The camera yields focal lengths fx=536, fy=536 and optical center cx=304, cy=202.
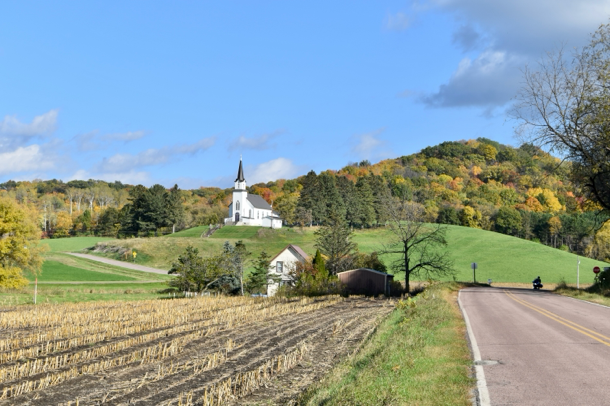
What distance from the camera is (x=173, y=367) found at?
46.5ft

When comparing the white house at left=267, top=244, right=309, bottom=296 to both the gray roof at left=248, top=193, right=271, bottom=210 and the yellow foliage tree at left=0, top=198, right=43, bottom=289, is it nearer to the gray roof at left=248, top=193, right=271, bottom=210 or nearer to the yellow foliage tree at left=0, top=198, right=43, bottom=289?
the yellow foliage tree at left=0, top=198, right=43, bottom=289

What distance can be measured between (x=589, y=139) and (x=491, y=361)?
26.0 metres

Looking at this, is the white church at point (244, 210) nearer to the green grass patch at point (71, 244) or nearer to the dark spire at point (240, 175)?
the dark spire at point (240, 175)

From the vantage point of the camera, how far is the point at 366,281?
52625mm

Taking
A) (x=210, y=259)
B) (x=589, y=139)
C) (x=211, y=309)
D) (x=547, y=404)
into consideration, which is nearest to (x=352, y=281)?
(x=210, y=259)

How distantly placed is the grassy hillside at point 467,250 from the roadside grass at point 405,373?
57.6m

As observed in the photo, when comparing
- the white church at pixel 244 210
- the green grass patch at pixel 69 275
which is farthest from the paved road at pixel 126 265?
the white church at pixel 244 210

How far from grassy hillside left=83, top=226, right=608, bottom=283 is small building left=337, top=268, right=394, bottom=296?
1991 cm

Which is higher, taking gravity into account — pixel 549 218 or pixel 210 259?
pixel 549 218

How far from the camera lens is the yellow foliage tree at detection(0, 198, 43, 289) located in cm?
4656

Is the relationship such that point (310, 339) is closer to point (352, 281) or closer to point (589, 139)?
point (589, 139)

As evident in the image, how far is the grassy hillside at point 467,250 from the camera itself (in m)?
80.1

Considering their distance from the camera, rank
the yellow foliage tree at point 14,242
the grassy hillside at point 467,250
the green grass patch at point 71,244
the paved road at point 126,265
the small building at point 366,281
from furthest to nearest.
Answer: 1. the green grass patch at point 71,244
2. the paved road at point 126,265
3. the grassy hillside at point 467,250
4. the small building at point 366,281
5. the yellow foliage tree at point 14,242

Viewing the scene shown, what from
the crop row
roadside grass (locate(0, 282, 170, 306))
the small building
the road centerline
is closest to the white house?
the small building
